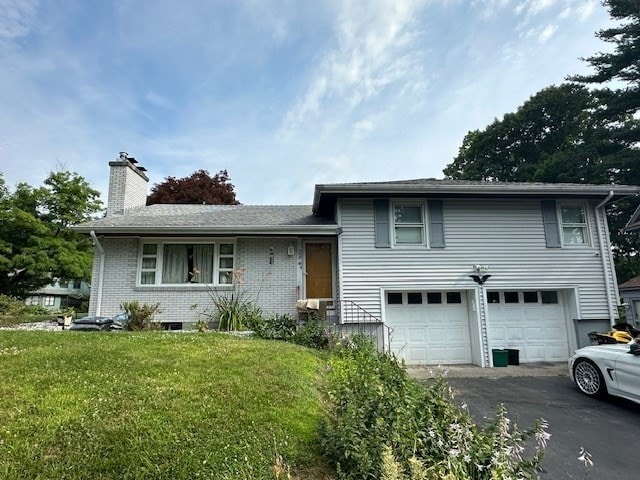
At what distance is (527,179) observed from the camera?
25.2 metres

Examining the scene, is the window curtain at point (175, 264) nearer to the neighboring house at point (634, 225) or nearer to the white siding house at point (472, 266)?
the white siding house at point (472, 266)

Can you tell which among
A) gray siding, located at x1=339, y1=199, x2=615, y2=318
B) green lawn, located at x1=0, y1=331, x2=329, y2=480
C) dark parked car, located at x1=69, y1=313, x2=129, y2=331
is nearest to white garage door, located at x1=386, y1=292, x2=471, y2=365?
gray siding, located at x1=339, y1=199, x2=615, y2=318

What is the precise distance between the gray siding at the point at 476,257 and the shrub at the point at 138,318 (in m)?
5.14

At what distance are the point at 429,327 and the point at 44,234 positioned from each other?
2156cm

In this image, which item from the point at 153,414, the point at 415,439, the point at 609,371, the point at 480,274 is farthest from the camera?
the point at 480,274

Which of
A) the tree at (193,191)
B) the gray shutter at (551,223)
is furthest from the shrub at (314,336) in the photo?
the tree at (193,191)

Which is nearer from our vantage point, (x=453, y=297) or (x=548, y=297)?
(x=453, y=297)

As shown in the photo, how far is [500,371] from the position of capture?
880cm

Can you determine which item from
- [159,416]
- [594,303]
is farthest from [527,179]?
[159,416]

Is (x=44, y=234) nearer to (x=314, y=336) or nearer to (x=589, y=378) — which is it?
(x=314, y=336)

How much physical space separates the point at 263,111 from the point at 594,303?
11920 mm

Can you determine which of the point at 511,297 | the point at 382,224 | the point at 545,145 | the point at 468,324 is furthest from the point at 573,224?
the point at 545,145

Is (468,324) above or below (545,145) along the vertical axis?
below

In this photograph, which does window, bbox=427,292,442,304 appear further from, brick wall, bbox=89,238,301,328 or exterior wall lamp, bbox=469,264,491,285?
brick wall, bbox=89,238,301,328
